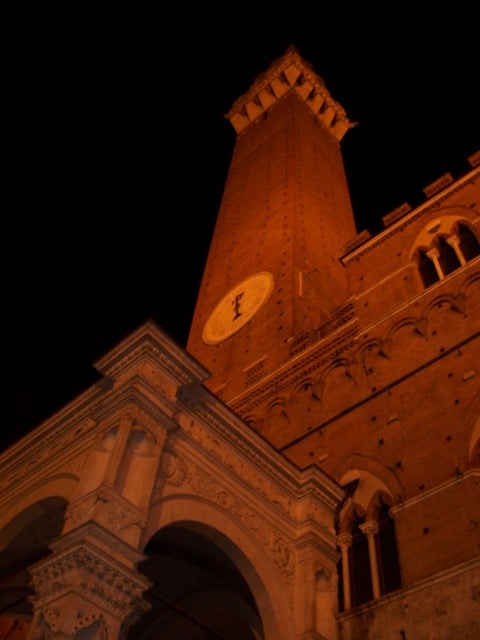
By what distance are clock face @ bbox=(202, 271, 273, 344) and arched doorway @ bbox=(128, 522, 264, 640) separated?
9.43m

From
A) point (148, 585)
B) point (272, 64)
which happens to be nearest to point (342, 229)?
point (272, 64)

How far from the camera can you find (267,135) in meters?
29.2

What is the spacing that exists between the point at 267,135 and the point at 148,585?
24842mm

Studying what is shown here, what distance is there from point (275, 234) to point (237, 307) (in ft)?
9.67

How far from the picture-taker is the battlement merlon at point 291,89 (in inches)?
1243

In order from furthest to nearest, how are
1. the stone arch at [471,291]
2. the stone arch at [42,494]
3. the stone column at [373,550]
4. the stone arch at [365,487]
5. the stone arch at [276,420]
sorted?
the stone arch at [276,420] → the stone arch at [471,291] → the stone arch at [365,487] → the stone column at [373,550] → the stone arch at [42,494]

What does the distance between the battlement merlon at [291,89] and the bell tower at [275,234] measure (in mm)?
47

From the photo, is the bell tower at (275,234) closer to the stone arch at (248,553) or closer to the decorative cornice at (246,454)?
the decorative cornice at (246,454)

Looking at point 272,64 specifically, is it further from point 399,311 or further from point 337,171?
point 399,311

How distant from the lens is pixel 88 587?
618 cm

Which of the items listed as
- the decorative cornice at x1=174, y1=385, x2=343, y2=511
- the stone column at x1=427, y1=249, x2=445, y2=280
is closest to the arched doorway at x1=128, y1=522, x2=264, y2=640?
the decorative cornice at x1=174, y1=385, x2=343, y2=511

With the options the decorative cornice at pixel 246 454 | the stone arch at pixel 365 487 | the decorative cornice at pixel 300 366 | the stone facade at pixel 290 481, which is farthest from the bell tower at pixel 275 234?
the decorative cornice at pixel 246 454

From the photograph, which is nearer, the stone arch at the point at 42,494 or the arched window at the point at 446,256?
the stone arch at the point at 42,494

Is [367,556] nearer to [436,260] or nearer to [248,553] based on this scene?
[248,553]
